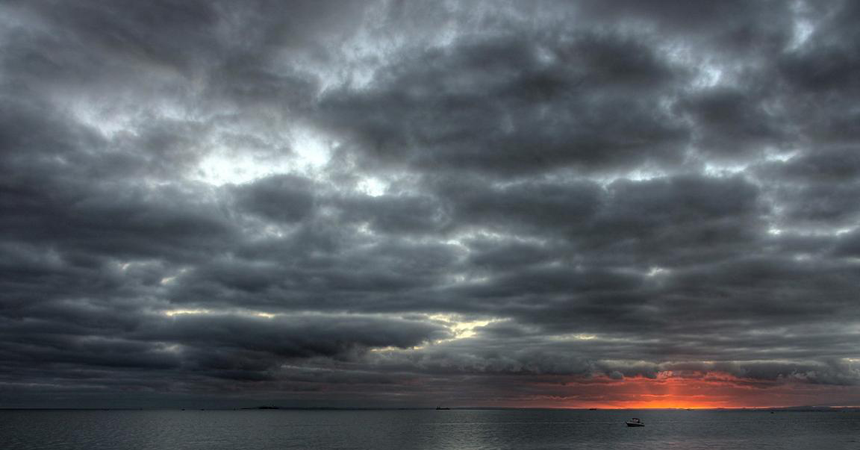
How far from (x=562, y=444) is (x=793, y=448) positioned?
219 feet

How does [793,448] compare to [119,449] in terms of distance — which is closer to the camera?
[119,449]

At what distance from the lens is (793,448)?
580ft

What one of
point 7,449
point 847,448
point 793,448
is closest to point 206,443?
point 7,449

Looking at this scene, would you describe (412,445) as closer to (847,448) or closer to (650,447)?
(650,447)

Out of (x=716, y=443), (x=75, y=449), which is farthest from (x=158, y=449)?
(x=716, y=443)

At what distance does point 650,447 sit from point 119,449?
151 m

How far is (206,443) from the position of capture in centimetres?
19188

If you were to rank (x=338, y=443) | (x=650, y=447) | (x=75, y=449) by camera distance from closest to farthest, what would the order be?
(x=75, y=449) < (x=650, y=447) < (x=338, y=443)

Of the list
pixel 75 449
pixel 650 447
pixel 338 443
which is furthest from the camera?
pixel 338 443

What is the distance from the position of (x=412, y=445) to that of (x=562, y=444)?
4675 cm

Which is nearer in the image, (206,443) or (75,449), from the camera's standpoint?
(75,449)

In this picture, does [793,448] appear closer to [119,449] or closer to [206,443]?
[206,443]

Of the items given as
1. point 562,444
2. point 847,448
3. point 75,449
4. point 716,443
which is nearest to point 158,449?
point 75,449

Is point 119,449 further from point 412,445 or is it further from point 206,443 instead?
point 412,445
